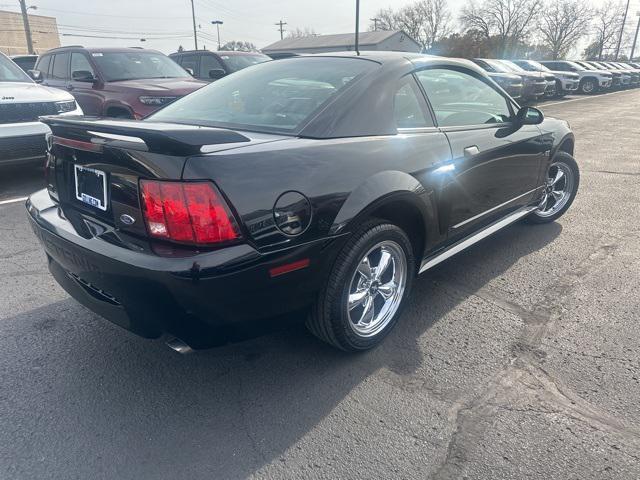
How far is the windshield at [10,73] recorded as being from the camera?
6.54 metres

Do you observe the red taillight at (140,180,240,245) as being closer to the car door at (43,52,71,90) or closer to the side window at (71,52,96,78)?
the side window at (71,52,96,78)

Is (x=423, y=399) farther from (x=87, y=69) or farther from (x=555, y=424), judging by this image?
(x=87, y=69)

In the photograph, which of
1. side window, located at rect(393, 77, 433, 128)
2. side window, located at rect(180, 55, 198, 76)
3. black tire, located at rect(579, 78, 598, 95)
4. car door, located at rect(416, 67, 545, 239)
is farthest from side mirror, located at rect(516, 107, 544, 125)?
black tire, located at rect(579, 78, 598, 95)

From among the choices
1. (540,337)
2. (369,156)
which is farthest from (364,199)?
(540,337)

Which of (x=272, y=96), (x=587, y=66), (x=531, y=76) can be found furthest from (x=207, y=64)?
(x=587, y=66)

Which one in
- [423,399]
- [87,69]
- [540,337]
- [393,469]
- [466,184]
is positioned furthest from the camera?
[87,69]

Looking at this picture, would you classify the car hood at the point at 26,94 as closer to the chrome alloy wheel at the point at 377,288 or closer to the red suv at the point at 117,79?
the red suv at the point at 117,79

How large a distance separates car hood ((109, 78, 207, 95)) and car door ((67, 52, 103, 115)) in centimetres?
34

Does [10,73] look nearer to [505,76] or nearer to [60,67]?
[60,67]

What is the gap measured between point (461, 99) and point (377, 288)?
154 cm

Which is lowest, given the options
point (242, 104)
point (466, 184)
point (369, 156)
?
point (466, 184)

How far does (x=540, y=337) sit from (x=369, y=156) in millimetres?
1474

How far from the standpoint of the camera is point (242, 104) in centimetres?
286

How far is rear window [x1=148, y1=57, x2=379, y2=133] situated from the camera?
2.61 m
